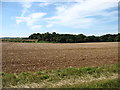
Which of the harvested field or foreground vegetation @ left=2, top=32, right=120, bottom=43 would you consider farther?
foreground vegetation @ left=2, top=32, right=120, bottom=43

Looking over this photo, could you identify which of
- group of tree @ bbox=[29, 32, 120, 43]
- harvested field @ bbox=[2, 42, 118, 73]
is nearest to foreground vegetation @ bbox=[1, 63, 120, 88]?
harvested field @ bbox=[2, 42, 118, 73]

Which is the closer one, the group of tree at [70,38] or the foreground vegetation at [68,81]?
the foreground vegetation at [68,81]

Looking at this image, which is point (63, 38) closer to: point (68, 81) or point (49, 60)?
point (49, 60)

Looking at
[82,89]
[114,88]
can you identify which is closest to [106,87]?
[114,88]

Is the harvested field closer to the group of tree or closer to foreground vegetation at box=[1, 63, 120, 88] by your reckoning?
foreground vegetation at box=[1, 63, 120, 88]

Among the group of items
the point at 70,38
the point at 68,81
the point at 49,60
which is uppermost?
the point at 70,38

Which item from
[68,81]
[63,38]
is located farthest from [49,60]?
[63,38]

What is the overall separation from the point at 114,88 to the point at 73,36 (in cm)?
7552

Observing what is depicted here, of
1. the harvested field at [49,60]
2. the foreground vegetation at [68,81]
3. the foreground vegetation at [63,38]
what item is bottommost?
the harvested field at [49,60]

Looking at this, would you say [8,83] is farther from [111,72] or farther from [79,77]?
[111,72]

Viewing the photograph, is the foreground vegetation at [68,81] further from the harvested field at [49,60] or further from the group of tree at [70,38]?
the group of tree at [70,38]

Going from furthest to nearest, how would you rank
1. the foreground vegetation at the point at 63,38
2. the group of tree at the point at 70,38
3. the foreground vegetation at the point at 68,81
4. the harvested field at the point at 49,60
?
the foreground vegetation at the point at 63,38
the group of tree at the point at 70,38
the harvested field at the point at 49,60
the foreground vegetation at the point at 68,81

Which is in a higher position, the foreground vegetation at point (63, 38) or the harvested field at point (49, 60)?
the foreground vegetation at point (63, 38)

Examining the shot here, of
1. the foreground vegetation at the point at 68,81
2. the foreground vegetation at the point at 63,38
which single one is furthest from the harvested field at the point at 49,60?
the foreground vegetation at the point at 63,38
